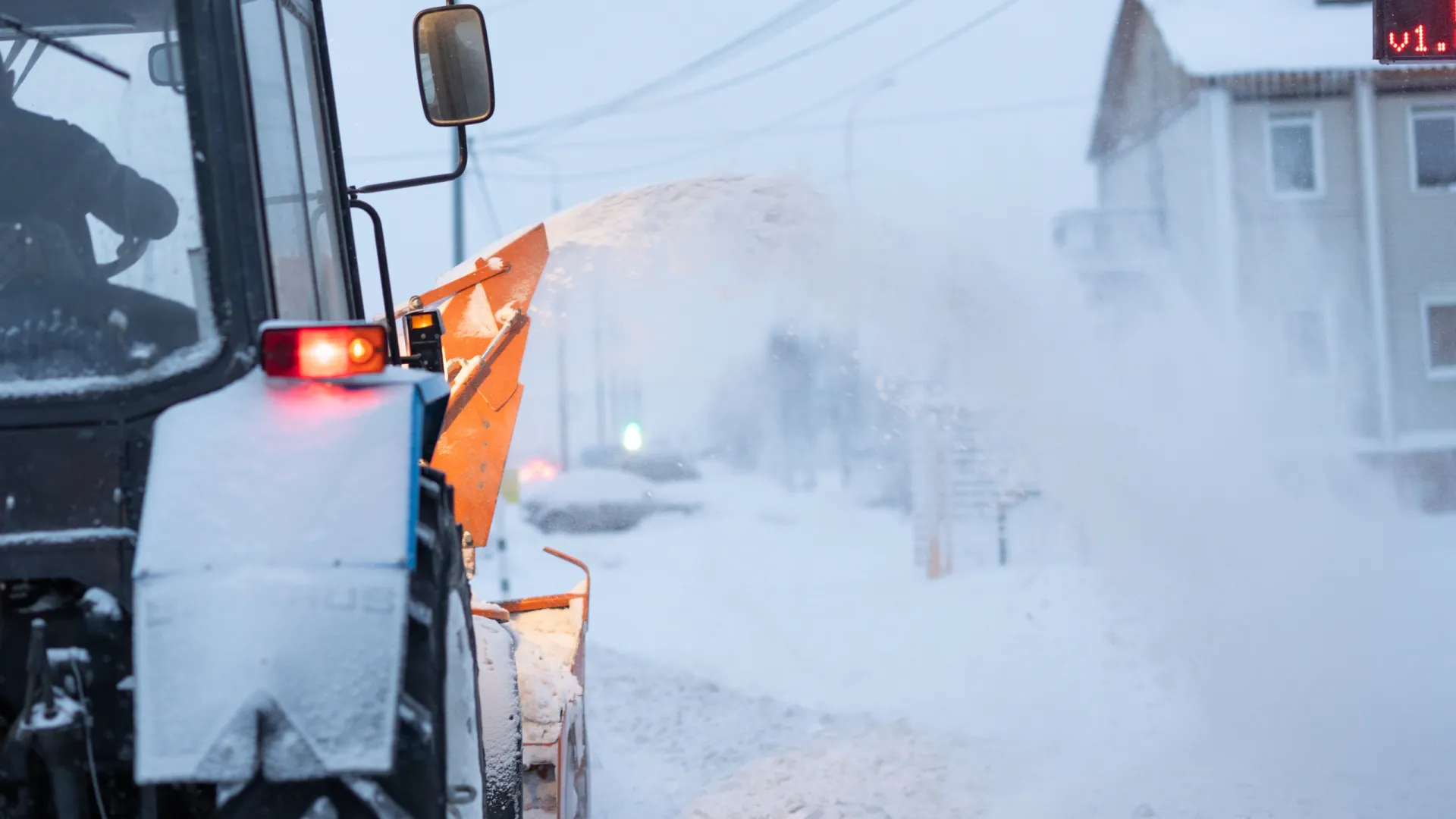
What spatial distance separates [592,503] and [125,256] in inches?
1140

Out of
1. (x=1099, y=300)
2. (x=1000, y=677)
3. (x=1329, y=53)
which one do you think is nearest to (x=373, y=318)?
(x=1000, y=677)

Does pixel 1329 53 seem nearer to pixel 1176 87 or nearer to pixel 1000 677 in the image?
pixel 1176 87

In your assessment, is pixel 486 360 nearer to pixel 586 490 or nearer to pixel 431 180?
pixel 431 180

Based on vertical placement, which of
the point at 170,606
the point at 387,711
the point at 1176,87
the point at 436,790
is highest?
the point at 1176,87

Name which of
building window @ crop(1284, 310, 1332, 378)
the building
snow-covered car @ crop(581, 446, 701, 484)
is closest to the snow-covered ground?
building window @ crop(1284, 310, 1332, 378)

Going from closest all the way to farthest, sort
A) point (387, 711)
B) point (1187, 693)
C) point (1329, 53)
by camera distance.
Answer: point (387, 711), point (1187, 693), point (1329, 53)

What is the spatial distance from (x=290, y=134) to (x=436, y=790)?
152 cm

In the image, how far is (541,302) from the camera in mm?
7375

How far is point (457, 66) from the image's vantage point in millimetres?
3486

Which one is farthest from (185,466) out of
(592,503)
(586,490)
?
(586,490)

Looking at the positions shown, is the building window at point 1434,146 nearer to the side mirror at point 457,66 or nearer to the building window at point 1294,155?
the building window at point 1294,155

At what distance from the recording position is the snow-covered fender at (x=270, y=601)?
1.92 metres

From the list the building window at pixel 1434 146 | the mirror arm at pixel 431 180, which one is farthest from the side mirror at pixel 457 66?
the building window at pixel 1434 146

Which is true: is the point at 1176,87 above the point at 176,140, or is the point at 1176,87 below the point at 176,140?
above
